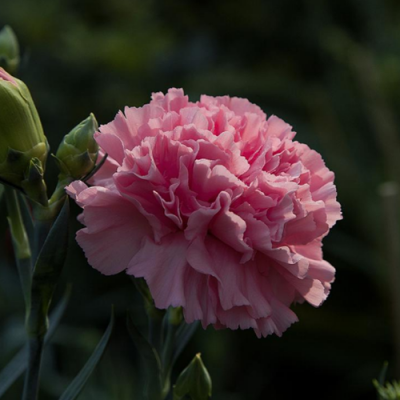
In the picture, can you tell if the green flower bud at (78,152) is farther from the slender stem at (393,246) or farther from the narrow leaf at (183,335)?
the slender stem at (393,246)

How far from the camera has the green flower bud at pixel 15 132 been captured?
52 cm

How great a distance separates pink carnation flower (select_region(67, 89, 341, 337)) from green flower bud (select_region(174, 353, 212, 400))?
93 millimetres

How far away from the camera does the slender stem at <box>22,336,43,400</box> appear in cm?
54

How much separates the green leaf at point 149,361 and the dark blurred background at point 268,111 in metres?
0.66

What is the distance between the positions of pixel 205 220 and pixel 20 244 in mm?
188

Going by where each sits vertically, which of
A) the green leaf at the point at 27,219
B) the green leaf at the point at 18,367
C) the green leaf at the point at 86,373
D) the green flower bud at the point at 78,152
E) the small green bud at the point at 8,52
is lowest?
the green leaf at the point at 18,367

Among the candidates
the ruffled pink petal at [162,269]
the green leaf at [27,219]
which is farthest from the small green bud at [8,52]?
the ruffled pink petal at [162,269]

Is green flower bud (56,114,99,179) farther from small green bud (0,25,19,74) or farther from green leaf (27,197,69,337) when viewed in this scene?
small green bud (0,25,19,74)

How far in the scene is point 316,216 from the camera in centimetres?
54

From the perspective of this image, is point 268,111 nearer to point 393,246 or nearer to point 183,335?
point 393,246

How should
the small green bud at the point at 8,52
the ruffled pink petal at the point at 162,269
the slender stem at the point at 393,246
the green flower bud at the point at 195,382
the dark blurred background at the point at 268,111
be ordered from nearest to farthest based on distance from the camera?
the ruffled pink petal at the point at 162,269, the green flower bud at the point at 195,382, the small green bud at the point at 8,52, the slender stem at the point at 393,246, the dark blurred background at the point at 268,111

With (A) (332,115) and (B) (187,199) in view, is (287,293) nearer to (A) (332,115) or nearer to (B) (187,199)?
(B) (187,199)

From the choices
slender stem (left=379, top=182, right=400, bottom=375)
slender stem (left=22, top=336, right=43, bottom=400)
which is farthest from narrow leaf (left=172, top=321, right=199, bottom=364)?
slender stem (left=379, top=182, right=400, bottom=375)

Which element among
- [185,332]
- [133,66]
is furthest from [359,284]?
[185,332]
